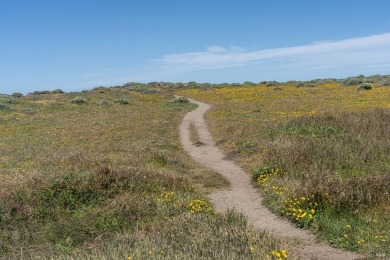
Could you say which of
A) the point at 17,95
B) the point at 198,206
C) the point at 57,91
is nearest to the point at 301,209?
the point at 198,206

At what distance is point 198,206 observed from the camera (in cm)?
871

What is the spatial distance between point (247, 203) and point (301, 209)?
75.5 inches

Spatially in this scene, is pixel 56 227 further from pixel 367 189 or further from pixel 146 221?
pixel 367 189

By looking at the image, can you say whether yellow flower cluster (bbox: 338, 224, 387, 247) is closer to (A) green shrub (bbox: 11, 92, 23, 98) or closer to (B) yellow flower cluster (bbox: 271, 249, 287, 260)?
(B) yellow flower cluster (bbox: 271, 249, 287, 260)

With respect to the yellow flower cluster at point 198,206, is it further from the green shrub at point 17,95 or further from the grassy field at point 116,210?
the green shrub at point 17,95

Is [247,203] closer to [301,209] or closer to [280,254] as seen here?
[301,209]

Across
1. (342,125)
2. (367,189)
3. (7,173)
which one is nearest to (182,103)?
(342,125)

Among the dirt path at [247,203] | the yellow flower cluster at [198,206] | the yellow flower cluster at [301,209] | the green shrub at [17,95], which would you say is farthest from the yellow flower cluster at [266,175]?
the green shrub at [17,95]

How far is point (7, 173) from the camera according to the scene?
1198 cm

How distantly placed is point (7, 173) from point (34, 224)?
4.57 m

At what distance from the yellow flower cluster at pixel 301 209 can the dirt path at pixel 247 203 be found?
225mm

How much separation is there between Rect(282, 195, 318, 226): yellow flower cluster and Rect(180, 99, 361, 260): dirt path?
225mm

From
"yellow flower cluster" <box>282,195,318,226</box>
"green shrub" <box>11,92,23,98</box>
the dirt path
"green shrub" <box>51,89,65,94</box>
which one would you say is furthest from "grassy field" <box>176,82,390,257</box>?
"green shrub" <box>51,89,65,94</box>

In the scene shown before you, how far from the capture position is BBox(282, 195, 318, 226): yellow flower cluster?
26.4ft
